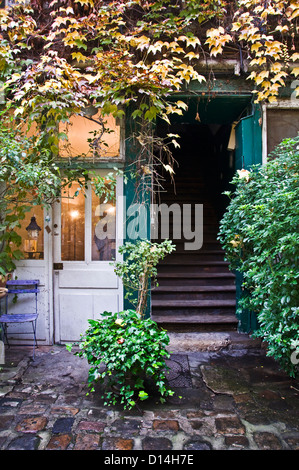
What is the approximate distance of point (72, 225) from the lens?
4871 mm

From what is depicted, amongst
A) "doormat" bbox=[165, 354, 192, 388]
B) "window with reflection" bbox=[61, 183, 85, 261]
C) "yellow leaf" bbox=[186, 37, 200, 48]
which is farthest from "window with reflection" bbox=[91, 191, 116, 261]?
"yellow leaf" bbox=[186, 37, 200, 48]

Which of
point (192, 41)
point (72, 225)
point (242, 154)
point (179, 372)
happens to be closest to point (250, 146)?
point (242, 154)

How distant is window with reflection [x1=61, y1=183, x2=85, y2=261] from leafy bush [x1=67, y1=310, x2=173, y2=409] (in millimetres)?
1706

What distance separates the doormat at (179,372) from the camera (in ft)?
11.9

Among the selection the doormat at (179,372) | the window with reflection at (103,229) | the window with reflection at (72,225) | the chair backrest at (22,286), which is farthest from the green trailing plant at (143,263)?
the chair backrest at (22,286)

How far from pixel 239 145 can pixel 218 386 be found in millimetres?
3530

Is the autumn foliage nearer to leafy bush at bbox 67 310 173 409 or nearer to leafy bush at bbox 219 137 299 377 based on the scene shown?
leafy bush at bbox 219 137 299 377

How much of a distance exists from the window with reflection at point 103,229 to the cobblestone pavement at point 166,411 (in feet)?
5.31

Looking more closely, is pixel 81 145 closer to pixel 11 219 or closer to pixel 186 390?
pixel 11 219

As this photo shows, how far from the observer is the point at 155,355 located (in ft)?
10.3

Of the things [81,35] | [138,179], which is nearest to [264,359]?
[138,179]

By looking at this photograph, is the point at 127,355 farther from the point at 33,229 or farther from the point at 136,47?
the point at 136,47

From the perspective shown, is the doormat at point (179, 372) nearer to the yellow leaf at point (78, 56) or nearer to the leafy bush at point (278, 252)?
the leafy bush at point (278, 252)

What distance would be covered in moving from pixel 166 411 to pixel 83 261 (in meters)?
2.52
